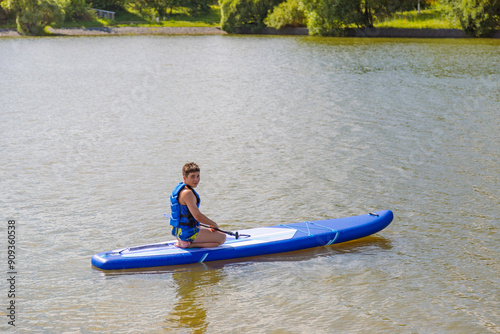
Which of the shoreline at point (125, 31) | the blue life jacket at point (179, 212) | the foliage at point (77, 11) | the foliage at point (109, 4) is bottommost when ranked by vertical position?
the blue life jacket at point (179, 212)

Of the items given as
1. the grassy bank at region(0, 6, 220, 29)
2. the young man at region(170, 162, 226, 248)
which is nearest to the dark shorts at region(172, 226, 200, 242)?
the young man at region(170, 162, 226, 248)

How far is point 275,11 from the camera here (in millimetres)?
56188

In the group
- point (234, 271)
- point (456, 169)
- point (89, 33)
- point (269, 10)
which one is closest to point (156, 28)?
point (89, 33)

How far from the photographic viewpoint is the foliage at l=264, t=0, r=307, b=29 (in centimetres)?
5559

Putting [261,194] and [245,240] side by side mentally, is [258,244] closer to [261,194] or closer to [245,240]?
[245,240]

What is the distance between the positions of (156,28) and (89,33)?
21.6 ft

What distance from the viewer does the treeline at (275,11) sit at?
4500 centimetres

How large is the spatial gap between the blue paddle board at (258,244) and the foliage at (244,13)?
164 ft

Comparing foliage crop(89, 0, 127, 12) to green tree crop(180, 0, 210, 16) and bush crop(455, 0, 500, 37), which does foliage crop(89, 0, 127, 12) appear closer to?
green tree crop(180, 0, 210, 16)

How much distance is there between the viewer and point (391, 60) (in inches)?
1304

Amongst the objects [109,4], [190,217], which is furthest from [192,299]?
[109,4]

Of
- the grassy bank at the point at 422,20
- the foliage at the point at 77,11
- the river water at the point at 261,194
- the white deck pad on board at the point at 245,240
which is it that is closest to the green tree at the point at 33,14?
the foliage at the point at 77,11

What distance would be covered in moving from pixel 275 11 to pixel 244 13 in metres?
3.21

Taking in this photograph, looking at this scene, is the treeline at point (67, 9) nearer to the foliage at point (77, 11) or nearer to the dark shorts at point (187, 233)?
the foliage at point (77, 11)
